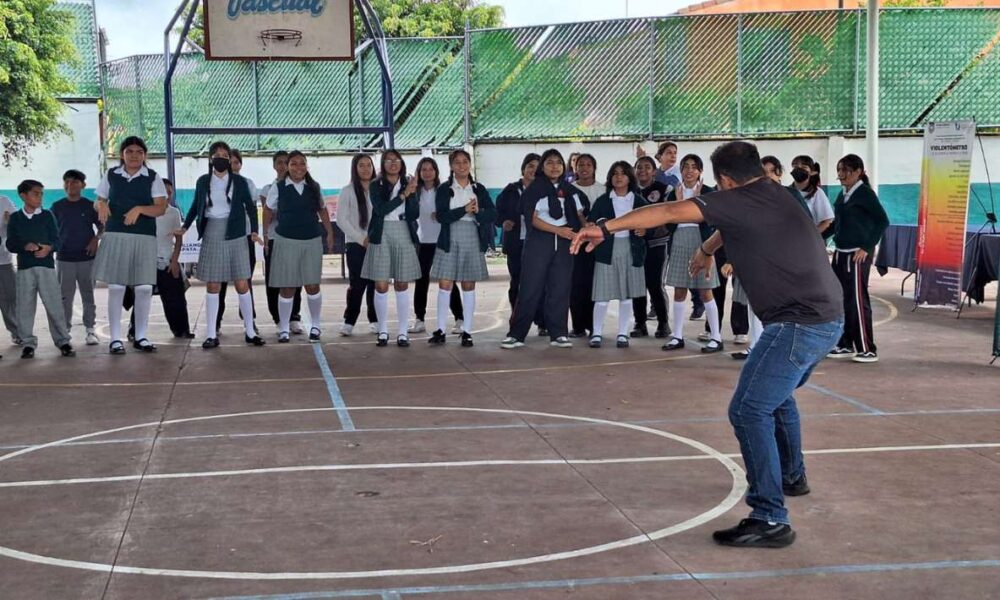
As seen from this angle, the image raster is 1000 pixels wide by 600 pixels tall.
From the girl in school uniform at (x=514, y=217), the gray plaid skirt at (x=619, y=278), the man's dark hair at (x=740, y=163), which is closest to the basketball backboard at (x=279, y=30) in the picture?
the girl in school uniform at (x=514, y=217)

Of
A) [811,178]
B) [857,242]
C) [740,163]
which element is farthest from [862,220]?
[740,163]

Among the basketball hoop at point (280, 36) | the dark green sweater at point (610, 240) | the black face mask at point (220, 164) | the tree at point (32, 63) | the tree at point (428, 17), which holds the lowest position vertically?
the dark green sweater at point (610, 240)

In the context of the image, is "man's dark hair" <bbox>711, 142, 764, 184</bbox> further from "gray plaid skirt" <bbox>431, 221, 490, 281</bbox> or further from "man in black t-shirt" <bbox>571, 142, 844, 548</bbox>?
"gray plaid skirt" <bbox>431, 221, 490, 281</bbox>

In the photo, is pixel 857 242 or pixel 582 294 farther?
pixel 582 294

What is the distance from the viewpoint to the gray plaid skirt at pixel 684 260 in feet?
34.3

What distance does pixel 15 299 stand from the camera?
35.4 feet

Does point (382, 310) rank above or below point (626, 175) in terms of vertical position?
below

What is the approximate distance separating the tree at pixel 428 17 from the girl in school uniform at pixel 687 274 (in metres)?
24.0

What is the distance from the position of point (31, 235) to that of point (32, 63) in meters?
16.3

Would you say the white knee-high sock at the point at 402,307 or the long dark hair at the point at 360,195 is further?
the long dark hair at the point at 360,195

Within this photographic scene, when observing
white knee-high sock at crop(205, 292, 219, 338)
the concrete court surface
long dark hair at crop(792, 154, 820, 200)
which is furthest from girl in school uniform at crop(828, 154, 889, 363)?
white knee-high sock at crop(205, 292, 219, 338)

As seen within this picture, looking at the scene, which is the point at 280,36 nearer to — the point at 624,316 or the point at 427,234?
the point at 427,234

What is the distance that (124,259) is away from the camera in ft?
34.6

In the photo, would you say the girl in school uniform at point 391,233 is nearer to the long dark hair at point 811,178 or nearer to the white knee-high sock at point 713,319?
the white knee-high sock at point 713,319
